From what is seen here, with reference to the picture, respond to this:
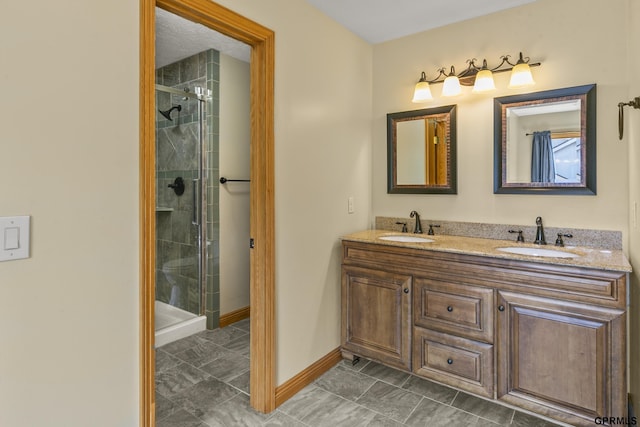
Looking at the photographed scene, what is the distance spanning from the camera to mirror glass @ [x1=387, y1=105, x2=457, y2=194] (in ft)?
8.67

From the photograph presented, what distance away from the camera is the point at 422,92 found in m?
2.66

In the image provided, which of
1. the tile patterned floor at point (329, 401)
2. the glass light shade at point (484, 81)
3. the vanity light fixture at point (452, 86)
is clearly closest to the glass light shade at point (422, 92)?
the vanity light fixture at point (452, 86)

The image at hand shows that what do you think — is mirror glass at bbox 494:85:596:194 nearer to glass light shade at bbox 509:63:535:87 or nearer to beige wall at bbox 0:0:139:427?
glass light shade at bbox 509:63:535:87

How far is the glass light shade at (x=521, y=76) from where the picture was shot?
224cm

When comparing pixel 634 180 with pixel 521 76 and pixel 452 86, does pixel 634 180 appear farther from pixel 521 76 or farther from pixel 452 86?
pixel 452 86

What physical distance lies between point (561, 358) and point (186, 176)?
121 inches

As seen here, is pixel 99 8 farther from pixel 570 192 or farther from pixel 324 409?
pixel 570 192

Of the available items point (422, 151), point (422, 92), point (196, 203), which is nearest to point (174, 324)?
point (196, 203)

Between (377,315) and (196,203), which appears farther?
(196,203)

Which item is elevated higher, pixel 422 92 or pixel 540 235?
pixel 422 92

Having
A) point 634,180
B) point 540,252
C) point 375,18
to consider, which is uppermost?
point 375,18

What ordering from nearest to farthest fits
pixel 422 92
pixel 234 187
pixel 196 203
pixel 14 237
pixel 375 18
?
pixel 14 237, pixel 375 18, pixel 422 92, pixel 196 203, pixel 234 187

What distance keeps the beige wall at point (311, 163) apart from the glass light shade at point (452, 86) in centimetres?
65

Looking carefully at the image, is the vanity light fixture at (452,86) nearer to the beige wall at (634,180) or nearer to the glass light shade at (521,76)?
the glass light shade at (521,76)
